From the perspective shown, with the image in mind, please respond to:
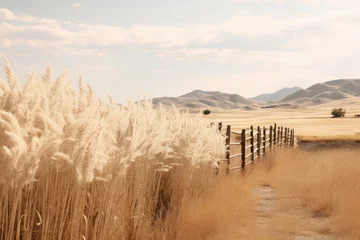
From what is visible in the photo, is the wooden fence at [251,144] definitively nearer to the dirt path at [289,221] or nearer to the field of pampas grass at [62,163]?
the dirt path at [289,221]

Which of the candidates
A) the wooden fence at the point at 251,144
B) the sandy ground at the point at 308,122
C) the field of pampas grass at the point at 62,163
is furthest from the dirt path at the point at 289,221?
the sandy ground at the point at 308,122

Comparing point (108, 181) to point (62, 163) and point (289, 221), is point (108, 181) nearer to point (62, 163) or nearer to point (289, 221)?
point (62, 163)

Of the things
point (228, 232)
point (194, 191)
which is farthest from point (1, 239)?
point (194, 191)

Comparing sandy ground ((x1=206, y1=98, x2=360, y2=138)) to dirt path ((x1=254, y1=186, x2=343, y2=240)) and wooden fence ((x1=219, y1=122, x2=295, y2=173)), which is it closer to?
wooden fence ((x1=219, y1=122, x2=295, y2=173))

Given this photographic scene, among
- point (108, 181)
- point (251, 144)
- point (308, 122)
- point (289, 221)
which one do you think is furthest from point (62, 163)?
point (308, 122)

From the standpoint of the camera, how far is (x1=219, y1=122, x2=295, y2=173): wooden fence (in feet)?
35.0

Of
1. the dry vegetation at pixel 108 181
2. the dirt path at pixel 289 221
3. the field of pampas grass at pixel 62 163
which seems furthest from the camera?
the dirt path at pixel 289 221

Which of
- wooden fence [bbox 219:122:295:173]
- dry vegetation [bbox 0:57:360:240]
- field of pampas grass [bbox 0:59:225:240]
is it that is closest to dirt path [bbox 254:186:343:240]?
dry vegetation [bbox 0:57:360:240]

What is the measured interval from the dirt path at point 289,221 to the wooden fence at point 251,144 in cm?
175

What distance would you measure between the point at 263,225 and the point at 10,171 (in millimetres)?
4577

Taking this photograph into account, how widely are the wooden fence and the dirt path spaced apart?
1754mm

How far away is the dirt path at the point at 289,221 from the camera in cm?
561

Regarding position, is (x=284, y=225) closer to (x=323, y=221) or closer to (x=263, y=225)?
(x=263, y=225)

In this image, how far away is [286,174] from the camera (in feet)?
37.6
